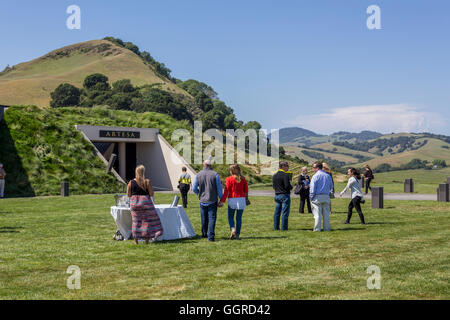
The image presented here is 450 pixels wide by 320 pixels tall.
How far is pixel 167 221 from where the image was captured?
11859 millimetres

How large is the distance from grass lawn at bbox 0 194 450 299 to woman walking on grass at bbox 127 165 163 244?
0.35 metres

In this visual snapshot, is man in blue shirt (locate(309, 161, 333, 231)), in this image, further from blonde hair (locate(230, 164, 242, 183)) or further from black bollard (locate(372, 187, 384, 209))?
black bollard (locate(372, 187, 384, 209))

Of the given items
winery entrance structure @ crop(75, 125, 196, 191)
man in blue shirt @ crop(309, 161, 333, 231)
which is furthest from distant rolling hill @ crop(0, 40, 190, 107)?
man in blue shirt @ crop(309, 161, 333, 231)

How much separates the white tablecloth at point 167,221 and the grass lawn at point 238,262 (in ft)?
1.24

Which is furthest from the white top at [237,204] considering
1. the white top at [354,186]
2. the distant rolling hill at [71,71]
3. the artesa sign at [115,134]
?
the distant rolling hill at [71,71]

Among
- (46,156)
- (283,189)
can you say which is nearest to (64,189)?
(46,156)

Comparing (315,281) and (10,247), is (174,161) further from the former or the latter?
(315,281)

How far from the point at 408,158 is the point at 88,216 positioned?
173m

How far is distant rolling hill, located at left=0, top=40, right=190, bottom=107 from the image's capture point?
119 meters

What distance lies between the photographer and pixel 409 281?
7.38 m

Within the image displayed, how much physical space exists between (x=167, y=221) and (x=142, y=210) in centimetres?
100

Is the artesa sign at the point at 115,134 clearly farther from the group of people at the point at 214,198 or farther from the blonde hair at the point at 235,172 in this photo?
the blonde hair at the point at 235,172

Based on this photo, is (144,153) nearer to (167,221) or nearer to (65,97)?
(167,221)
